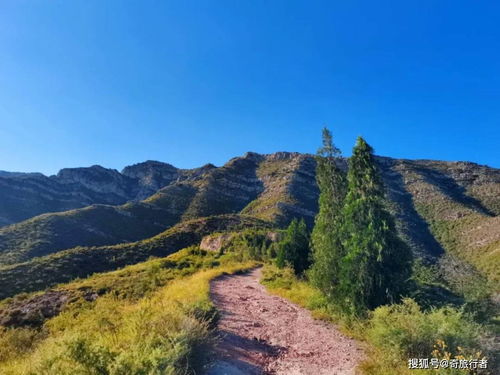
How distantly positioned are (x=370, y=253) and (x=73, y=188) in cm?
16993

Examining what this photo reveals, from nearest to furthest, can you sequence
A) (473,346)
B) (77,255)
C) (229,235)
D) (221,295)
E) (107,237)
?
(473,346) < (221,295) < (77,255) < (229,235) < (107,237)

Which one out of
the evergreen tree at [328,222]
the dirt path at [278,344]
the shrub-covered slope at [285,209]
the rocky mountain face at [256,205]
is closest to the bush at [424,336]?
the dirt path at [278,344]

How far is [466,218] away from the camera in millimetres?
77125

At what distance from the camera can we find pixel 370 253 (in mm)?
10758

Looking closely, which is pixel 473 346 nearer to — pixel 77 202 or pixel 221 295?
pixel 221 295

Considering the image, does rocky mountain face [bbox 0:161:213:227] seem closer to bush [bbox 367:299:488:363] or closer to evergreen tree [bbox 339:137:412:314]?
evergreen tree [bbox 339:137:412:314]

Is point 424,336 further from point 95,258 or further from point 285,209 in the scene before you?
point 285,209

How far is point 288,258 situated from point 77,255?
118ft

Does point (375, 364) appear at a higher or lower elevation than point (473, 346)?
lower

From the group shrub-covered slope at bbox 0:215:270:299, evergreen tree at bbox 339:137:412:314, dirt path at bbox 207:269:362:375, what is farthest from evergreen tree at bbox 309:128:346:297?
shrub-covered slope at bbox 0:215:270:299

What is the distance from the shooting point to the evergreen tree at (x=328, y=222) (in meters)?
13.2

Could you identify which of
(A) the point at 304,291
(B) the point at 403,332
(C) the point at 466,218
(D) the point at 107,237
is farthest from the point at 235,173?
(B) the point at 403,332

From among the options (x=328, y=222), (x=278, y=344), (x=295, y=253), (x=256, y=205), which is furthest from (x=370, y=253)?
(x=256, y=205)

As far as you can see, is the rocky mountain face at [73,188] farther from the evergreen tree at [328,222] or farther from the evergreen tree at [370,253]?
the evergreen tree at [370,253]
